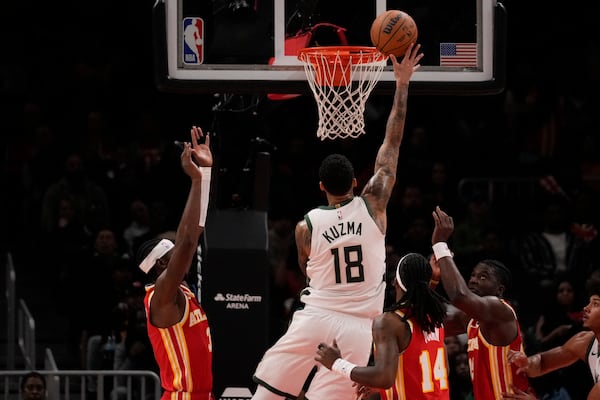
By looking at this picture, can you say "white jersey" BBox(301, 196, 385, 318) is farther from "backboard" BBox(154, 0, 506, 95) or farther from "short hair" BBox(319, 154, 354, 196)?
"backboard" BBox(154, 0, 506, 95)

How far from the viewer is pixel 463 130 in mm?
16281

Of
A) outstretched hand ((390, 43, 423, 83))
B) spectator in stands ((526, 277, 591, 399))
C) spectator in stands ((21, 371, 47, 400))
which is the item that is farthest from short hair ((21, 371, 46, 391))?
outstretched hand ((390, 43, 423, 83))

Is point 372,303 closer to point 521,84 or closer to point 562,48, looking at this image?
point 521,84

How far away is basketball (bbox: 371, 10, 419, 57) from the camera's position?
27.3ft

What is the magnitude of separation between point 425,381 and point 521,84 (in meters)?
9.83

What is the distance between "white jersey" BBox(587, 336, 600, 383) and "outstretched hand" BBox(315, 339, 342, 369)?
6.45 ft

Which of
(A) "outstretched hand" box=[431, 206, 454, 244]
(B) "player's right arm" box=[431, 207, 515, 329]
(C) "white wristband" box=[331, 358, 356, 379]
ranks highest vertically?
(A) "outstretched hand" box=[431, 206, 454, 244]

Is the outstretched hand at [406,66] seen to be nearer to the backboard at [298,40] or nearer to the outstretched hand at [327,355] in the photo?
the backboard at [298,40]

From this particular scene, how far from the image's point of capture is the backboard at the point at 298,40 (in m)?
8.79

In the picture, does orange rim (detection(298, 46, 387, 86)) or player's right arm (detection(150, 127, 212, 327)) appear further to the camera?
orange rim (detection(298, 46, 387, 86))

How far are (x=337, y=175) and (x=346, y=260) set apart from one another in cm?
49

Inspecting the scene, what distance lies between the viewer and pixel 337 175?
24.9ft

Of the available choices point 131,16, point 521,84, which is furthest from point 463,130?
point 131,16

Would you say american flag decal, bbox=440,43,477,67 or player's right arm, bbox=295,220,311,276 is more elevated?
american flag decal, bbox=440,43,477,67
